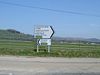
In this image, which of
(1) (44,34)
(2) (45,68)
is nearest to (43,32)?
(1) (44,34)

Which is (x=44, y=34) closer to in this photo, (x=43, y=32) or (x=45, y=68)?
(x=43, y=32)

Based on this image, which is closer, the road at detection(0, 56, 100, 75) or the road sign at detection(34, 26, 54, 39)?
the road at detection(0, 56, 100, 75)

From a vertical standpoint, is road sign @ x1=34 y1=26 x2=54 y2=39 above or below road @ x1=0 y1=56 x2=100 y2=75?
above

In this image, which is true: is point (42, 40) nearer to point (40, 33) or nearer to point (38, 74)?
point (40, 33)

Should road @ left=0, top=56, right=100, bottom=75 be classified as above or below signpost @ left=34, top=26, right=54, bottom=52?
Answer: below

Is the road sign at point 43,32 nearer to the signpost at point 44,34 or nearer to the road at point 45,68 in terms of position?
the signpost at point 44,34

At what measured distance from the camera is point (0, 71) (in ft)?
52.9

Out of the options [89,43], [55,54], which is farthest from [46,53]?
[89,43]

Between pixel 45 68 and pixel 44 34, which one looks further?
pixel 44 34

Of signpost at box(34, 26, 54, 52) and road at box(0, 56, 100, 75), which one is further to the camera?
signpost at box(34, 26, 54, 52)

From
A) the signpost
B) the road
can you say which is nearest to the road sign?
the signpost

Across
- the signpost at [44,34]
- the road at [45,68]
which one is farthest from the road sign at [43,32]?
the road at [45,68]

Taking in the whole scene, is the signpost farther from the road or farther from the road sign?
the road

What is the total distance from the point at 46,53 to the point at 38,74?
1527 cm
